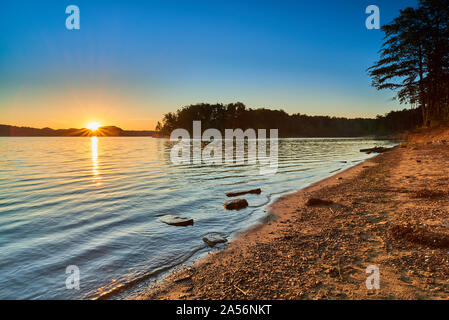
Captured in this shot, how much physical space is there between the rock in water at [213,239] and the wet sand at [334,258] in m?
0.46

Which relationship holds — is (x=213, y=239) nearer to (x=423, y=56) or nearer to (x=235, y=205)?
(x=235, y=205)

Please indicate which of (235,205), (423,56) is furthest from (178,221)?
(423,56)

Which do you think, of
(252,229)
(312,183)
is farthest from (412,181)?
(252,229)

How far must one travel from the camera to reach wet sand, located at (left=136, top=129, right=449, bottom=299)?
167 inches

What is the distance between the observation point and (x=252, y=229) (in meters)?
8.41

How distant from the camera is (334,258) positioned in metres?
5.37

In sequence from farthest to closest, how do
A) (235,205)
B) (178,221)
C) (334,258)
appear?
(235,205) < (178,221) < (334,258)

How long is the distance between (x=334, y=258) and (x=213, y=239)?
3493 millimetres

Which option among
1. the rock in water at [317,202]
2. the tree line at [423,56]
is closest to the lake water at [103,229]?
the rock in water at [317,202]

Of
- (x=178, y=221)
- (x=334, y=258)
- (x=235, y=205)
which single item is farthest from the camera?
(x=235, y=205)

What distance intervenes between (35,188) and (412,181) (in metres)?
21.8

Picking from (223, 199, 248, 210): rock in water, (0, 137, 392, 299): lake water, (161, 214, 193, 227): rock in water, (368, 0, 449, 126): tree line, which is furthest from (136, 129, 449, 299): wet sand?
(368, 0, 449, 126): tree line

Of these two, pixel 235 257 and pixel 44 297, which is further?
pixel 235 257
